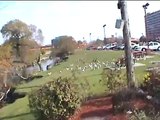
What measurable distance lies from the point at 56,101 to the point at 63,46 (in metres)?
56.9

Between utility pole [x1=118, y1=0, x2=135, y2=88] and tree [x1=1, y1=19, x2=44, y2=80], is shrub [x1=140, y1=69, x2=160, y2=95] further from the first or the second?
tree [x1=1, y1=19, x2=44, y2=80]

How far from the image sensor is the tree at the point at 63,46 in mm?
67250

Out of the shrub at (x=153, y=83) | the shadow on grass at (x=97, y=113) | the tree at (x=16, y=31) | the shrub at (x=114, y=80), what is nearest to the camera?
the shadow on grass at (x=97, y=113)

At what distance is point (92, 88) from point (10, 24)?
241 feet

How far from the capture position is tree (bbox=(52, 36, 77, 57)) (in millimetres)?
67250

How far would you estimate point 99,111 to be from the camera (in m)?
12.5

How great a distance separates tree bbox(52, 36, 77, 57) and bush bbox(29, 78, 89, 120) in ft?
180

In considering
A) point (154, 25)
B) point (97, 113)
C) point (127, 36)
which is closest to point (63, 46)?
point (154, 25)

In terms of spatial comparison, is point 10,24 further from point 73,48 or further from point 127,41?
point 127,41

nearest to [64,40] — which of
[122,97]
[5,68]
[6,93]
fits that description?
[5,68]

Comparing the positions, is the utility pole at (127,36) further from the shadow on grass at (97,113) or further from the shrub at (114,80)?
the shadow on grass at (97,113)

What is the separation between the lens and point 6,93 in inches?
1361

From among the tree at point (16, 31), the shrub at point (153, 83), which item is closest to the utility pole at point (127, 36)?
the shrub at point (153, 83)

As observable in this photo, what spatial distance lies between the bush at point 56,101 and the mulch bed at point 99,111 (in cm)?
42
